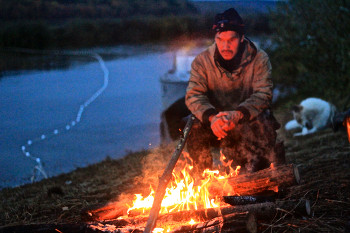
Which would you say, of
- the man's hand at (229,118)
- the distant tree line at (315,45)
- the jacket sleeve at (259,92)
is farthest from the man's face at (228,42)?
the distant tree line at (315,45)

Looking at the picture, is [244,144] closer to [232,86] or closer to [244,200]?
[232,86]

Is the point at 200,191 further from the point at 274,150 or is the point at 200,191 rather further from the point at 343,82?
the point at 343,82

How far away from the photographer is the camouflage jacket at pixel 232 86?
10.3 feet

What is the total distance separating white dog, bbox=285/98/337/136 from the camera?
719 centimetres

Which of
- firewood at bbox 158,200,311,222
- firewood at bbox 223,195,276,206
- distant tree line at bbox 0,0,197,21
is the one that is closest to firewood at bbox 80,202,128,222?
firewood at bbox 158,200,311,222

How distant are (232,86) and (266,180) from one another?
3.27ft

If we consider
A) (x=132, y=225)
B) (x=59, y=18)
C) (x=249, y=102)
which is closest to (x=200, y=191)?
(x=132, y=225)

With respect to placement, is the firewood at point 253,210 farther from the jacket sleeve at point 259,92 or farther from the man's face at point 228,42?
the man's face at point 228,42

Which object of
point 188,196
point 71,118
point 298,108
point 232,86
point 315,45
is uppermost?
point 315,45

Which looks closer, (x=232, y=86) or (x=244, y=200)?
(x=244, y=200)

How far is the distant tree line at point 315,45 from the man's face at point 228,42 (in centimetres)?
473

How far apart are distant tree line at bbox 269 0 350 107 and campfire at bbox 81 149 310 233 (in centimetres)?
534

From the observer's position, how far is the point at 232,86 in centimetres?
338

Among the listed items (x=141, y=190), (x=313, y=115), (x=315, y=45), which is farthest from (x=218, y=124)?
(x=315, y=45)
